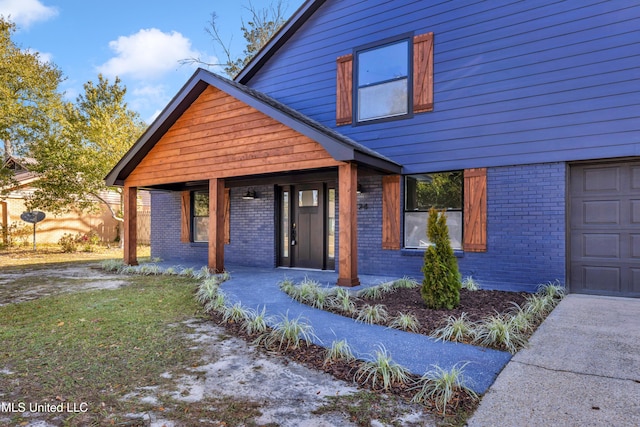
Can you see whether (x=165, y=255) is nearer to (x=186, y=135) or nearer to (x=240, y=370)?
(x=186, y=135)

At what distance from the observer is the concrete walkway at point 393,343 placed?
321cm

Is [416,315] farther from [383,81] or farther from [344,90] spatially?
[344,90]

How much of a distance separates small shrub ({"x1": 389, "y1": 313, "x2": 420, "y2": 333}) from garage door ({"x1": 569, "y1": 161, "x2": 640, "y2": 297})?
3.49 m

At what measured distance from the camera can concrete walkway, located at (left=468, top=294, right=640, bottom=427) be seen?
2381 mm

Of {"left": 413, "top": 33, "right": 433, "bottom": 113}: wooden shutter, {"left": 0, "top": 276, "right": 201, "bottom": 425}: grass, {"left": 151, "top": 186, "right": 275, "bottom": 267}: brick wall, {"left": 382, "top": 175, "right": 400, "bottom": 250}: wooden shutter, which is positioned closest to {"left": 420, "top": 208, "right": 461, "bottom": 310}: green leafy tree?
{"left": 382, "top": 175, "right": 400, "bottom": 250}: wooden shutter

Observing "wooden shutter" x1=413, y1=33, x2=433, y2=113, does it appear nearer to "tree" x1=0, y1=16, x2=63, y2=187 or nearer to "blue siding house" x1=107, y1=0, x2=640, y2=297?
"blue siding house" x1=107, y1=0, x2=640, y2=297

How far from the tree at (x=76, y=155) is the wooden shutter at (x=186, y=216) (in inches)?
251

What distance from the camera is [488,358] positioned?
11.2 feet

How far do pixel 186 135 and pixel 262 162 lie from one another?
2468 millimetres

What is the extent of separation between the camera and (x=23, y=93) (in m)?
15.4

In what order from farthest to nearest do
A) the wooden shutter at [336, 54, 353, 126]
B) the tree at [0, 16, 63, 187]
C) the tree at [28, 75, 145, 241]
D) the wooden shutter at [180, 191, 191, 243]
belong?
the tree at [28, 75, 145, 241] → the tree at [0, 16, 63, 187] → the wooden shutter at [180, 191, 191, 243] → the wooden shutter at [336, 54, 353, 126]

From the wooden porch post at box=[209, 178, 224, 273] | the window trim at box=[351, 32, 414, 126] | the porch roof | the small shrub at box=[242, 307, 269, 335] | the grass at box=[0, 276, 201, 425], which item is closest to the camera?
the grass at box=[0, 276, 201, 425]

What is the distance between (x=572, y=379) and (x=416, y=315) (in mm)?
1965

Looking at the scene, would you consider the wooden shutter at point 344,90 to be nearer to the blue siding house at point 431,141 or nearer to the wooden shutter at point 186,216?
the blue siding house at point 431,141
